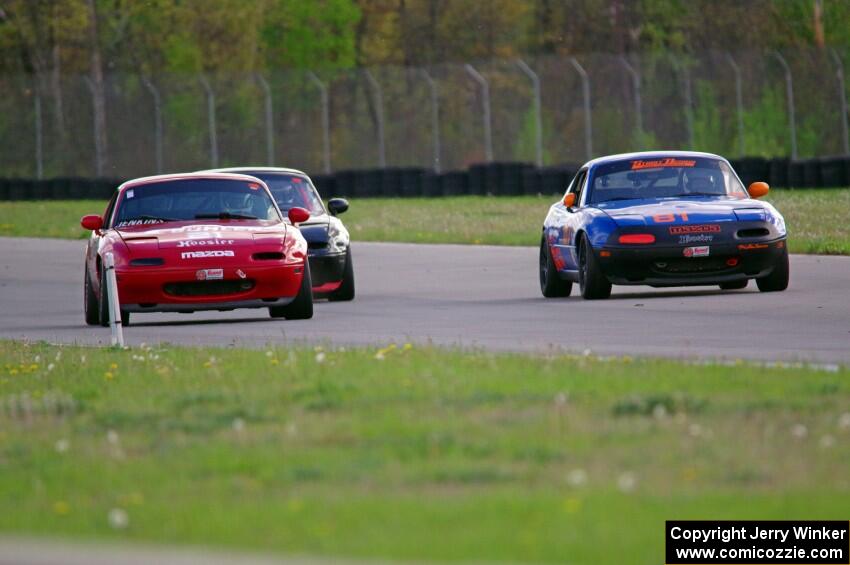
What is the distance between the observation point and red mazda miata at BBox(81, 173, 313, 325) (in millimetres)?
15703

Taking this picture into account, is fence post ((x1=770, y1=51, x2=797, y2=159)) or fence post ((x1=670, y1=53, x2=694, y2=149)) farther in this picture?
fence post ((x1=670, y1=53, x2=694, y2=149))

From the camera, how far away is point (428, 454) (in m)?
7.44

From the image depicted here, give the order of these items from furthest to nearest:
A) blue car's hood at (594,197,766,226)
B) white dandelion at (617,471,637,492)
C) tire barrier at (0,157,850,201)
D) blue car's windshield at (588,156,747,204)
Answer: tire barrier at (0,157,850,201) < blue car's windshield at (588,156,747,204) < blue car's hood at (594,197,766,226) < white dandelion at (617,471,637,492)

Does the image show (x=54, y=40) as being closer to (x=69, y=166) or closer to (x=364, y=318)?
(x=69, y=166)

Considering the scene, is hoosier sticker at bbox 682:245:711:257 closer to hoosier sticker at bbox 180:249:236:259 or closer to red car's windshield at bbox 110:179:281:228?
red car's windshield at bbox 110:179:281:228

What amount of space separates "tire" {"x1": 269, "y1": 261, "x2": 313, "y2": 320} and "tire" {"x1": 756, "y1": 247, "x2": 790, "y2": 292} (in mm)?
4232

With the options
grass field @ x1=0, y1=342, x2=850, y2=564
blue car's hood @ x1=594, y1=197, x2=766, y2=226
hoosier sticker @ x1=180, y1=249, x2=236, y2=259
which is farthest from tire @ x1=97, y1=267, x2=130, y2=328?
grass field @ x1=0, y1=342, x2=850, y2=564

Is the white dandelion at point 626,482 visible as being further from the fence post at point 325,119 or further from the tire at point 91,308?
the fence post at point 325,119

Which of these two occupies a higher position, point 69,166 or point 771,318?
point 771,318

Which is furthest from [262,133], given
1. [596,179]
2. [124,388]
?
[124,388]

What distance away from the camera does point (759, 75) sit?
43.9 m

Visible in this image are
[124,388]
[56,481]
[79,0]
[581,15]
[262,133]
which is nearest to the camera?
[56,481]

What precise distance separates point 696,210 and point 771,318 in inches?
104

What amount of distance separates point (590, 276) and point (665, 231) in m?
0.84
